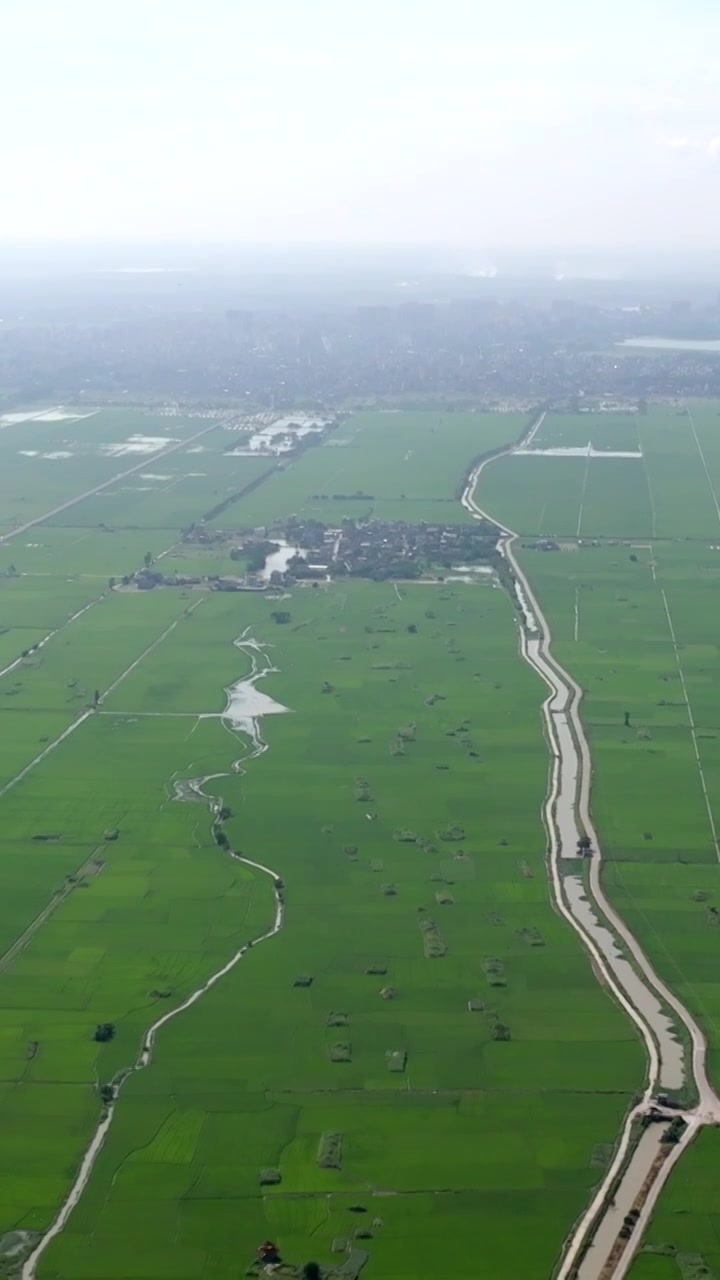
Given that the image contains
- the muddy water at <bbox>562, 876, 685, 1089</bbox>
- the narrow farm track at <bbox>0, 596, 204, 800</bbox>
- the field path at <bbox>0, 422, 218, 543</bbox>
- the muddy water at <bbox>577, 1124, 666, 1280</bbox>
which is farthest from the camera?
the field path at <bbox>0, 422, 218, 543</bbox>

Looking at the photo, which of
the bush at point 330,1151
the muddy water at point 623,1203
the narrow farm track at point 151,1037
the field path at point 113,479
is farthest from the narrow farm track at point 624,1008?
the field path at point 113,479

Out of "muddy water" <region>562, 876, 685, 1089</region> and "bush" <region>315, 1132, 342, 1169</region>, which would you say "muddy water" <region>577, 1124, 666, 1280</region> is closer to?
"muddy water" <region>562, 876, 685, 1089</region>

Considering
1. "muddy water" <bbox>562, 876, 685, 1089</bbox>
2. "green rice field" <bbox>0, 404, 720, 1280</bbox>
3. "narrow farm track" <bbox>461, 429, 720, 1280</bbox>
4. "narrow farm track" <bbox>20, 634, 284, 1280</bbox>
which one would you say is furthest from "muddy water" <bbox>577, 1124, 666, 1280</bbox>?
"narrow farm track" <bbox>20, 634, 284, 1280</bbox>

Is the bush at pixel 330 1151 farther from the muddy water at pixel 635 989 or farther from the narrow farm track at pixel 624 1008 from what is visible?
the muddy water at pixel 635 989

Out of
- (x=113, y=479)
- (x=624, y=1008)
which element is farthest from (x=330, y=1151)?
(x=113, y=479)

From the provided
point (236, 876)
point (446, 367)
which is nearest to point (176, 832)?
point (236, 876)

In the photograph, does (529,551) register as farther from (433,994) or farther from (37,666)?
(433,994)
